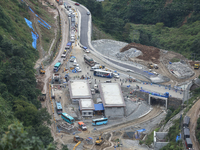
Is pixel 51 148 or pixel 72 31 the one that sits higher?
pixel 72 31

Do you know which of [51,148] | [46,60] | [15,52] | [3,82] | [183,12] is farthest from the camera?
[183,12]

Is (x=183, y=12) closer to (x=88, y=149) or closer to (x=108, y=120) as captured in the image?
(x=108, y=120)

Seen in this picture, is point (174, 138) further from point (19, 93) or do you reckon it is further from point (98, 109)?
point (19, 93)

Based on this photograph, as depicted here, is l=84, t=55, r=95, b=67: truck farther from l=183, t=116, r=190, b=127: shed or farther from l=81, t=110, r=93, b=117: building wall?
l=183, t=116, r=190, b=127: shed

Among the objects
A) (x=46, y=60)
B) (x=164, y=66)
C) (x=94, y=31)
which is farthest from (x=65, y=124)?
(x=94, y=31)

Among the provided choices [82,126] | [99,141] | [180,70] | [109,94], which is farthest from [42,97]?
[180,70]
